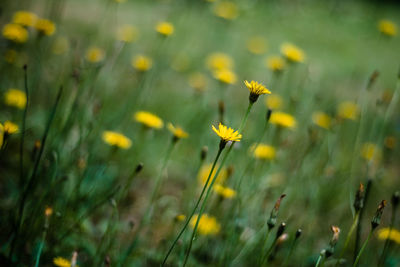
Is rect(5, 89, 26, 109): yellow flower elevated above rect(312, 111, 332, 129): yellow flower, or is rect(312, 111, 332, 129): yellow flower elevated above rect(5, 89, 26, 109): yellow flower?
rect(312, 111, 332, 129): yellow flower

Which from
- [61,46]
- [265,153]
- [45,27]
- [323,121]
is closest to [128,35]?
[61,46]

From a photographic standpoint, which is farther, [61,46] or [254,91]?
[61,46]

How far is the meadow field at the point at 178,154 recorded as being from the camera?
1.22 meters

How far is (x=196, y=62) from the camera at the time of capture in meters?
3.73

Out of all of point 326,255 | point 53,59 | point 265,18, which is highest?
point 265,18

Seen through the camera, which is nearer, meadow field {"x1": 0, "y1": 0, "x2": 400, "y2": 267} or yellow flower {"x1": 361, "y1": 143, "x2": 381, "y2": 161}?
meadow field {"x1": 0, "y1": 0, "x2": 400, "y2": 267}

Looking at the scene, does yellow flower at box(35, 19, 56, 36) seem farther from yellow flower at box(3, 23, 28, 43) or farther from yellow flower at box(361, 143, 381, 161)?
yellow flower at box(361, 143, 381, 161)

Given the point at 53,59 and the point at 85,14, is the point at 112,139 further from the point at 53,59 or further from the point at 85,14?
the point at 85,14

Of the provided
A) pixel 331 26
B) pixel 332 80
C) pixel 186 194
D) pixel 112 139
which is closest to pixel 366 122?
pixel 332 80

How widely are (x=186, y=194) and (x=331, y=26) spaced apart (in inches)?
244

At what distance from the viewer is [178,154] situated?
2303 millimetres

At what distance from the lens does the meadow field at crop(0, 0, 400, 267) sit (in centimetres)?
122

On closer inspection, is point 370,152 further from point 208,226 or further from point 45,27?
point 45,27

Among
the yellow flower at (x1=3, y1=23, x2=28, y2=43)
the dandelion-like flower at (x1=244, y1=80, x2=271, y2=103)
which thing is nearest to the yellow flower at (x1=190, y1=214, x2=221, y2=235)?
the dandelion-like flower at (x1=244, y1=80, x2=271, y2=103)
